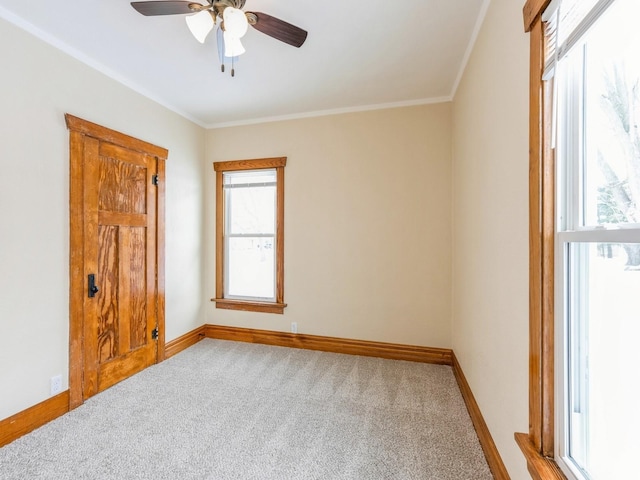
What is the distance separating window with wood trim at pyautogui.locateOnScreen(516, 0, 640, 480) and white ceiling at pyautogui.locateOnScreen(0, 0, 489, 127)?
3.24 feet

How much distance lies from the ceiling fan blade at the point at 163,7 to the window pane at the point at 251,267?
7.71 ft

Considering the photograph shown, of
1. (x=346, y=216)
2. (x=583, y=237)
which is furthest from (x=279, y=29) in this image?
(x=346, y=216)

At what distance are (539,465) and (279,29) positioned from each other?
2.36m

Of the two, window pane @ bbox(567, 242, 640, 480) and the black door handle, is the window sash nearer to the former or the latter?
window pane @ bbox(567, 242, 640, 480)

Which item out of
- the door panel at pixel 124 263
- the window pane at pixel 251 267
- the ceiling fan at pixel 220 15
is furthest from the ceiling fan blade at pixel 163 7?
the window pane at pixel 251 267

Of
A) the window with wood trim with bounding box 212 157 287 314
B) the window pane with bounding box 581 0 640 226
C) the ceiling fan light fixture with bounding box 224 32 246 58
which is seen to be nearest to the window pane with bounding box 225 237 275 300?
the window with wood trim with bounding box 212 157 287 314

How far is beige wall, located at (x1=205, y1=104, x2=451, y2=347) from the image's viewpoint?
9.83 feet

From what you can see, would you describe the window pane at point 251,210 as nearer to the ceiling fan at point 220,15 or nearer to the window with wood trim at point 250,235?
the window with wood trim at point 250,235

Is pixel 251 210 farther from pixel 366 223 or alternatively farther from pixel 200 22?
pixel 200 22

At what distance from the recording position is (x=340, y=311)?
3270mm

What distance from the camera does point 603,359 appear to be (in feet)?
2.86

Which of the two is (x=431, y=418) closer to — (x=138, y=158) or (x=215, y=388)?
(x=215, y=388)

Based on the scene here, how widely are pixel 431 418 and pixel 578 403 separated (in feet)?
4.33

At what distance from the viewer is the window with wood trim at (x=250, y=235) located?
346 cm
